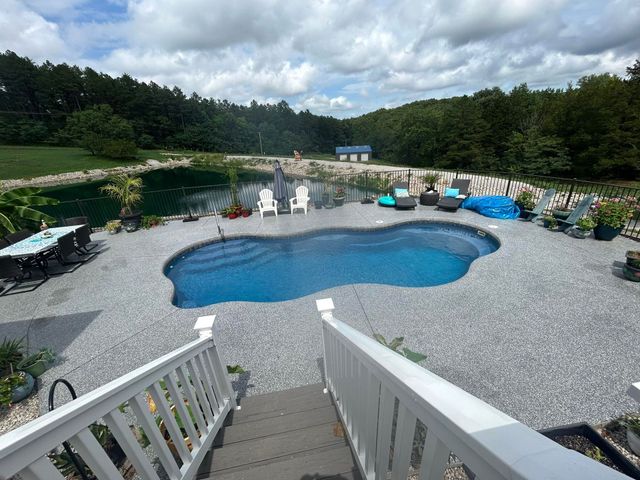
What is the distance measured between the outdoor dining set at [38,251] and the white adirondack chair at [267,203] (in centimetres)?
490

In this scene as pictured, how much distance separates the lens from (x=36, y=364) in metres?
3.33

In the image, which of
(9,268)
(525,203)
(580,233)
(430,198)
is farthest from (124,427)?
(430,198)

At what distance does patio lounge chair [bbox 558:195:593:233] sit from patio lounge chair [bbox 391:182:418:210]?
13.3 feet

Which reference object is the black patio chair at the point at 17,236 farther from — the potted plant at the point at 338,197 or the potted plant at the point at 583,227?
the potted plant at the point at 583,227

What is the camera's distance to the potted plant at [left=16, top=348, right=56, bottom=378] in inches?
129

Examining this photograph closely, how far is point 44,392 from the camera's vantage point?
3125mm

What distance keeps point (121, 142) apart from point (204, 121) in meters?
25.9

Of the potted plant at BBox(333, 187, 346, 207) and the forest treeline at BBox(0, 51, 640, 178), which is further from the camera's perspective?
the forest treeline at BBox(0, 51, 640, 178)

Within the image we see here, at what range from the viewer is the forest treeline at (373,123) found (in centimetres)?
2047

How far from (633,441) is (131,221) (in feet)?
37.0

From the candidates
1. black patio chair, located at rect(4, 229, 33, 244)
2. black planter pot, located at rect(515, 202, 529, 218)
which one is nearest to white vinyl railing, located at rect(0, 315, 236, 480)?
black patio chair, located at rect(4, 229, 33, 244)

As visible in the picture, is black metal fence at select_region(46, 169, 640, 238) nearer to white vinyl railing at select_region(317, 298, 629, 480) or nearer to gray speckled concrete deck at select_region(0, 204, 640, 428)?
gray speckled concrete deck at select_region(0, 204, 640, 428)

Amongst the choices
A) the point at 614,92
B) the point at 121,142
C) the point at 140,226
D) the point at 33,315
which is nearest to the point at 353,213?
the point at 140,226

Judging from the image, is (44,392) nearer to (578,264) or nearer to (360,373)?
(360,373)
